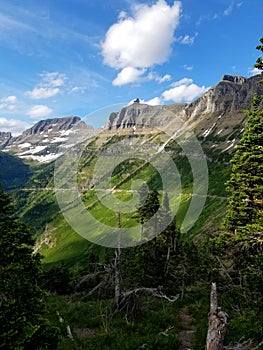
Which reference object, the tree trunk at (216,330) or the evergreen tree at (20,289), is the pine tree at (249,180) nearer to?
the tree trunk at (216,330)

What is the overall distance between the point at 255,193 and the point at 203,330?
43.0ft

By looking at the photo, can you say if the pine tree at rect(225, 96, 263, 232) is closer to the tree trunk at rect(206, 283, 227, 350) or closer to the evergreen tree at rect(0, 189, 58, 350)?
the tree trunk at rect(206, 283, 227, 350)

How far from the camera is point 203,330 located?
16906 mm

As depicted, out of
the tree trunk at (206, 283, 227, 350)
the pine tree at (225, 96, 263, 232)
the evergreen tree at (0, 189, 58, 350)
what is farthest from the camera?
the pine tree at (225, 96, 263, 232)

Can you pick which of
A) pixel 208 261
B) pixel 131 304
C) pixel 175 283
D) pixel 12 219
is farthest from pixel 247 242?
pixel 12 219

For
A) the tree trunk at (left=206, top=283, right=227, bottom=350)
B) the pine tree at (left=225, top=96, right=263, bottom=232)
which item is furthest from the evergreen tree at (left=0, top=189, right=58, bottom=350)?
the pine tree at (left=225, top=96, right=263, bottom=232)

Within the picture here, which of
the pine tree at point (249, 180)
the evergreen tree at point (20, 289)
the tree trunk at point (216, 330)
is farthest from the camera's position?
the pine tree at point (249, 180)

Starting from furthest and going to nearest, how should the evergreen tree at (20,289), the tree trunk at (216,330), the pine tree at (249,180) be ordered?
1. the pine tree at (249,180)
2. the evergreen tree at (20,289)
3. the tree trunk at (216,330)

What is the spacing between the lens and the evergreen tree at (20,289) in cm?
1088

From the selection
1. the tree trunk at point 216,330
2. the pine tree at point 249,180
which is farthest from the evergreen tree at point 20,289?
the pine tree at point 249,180

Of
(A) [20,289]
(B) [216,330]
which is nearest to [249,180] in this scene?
(B) [216,330]

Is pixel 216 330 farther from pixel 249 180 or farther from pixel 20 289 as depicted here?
pixel 249 180

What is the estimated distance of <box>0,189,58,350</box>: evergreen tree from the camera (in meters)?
10.9

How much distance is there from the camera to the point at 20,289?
12.0m
